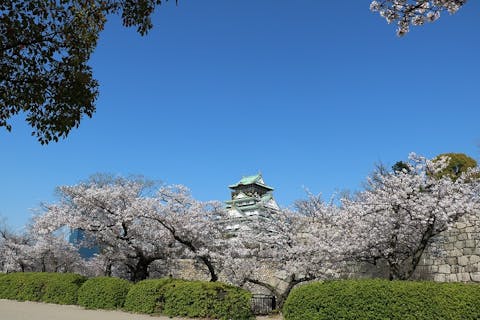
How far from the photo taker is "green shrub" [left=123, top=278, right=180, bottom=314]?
39.8 ft

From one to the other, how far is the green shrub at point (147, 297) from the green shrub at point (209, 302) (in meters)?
0.58

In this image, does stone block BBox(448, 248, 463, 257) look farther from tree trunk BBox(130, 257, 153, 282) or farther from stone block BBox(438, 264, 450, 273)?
tree trunk BBox(130, 257, 153, 282)

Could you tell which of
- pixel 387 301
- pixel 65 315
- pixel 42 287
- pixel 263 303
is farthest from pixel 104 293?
pixel 387 301

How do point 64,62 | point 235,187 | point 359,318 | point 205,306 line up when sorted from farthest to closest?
1. point 235,187
2. point 205,306
3. point 359,318
4. point 64,62

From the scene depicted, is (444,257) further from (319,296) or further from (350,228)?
(319,296)

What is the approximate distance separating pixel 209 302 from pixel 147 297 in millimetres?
2461

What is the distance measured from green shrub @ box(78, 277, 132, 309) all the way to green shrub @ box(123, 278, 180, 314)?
548mm

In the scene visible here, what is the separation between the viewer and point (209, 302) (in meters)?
11.0

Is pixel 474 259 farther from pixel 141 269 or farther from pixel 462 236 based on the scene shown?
pixel 141 269

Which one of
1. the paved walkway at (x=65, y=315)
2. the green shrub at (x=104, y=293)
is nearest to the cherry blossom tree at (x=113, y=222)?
the green shrub at (x=104, y=293)

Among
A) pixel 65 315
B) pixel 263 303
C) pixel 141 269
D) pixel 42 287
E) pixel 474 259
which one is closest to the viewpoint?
pixel 65 315

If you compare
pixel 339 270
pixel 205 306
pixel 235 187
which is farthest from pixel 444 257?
pixel 235 187

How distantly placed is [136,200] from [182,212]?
69.7 inches

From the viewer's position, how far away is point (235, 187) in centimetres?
4331
